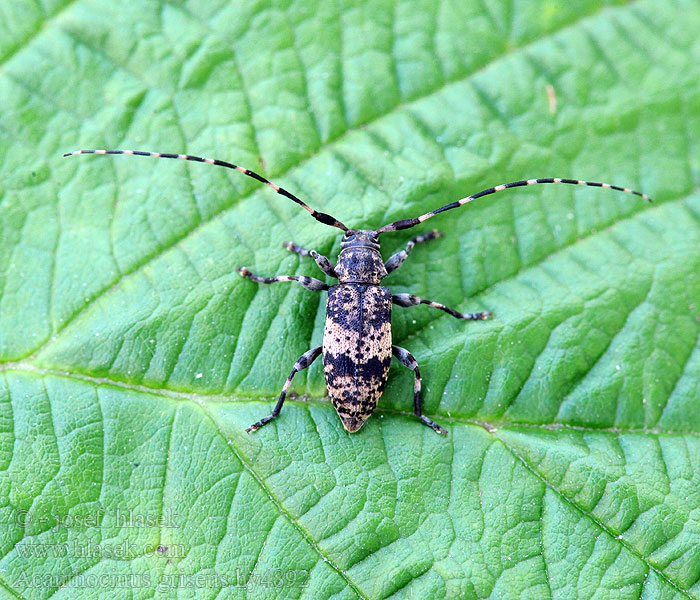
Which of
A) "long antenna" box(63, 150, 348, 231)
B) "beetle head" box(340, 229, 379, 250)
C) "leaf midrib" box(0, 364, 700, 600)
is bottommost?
"leaf midrib" box(0, 364, 700, 600)

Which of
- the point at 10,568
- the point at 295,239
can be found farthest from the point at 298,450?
the point at 10,568

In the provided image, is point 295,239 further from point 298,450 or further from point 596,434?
point 596,434

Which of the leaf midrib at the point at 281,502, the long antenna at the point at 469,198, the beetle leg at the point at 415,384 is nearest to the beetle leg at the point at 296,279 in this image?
the long antenna at the point at 469,198

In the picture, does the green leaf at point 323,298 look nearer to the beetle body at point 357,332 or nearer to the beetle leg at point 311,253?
the beetle leg at point 311,253

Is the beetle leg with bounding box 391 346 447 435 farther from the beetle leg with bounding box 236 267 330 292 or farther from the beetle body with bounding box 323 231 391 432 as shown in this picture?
the beetle leg with bounding box 236 267 330 292

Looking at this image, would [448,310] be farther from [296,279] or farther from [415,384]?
[296,279]

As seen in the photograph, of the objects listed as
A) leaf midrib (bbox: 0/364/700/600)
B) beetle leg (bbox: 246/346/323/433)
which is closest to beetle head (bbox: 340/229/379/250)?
beetle leg (bbox: 246/346/323/433)
